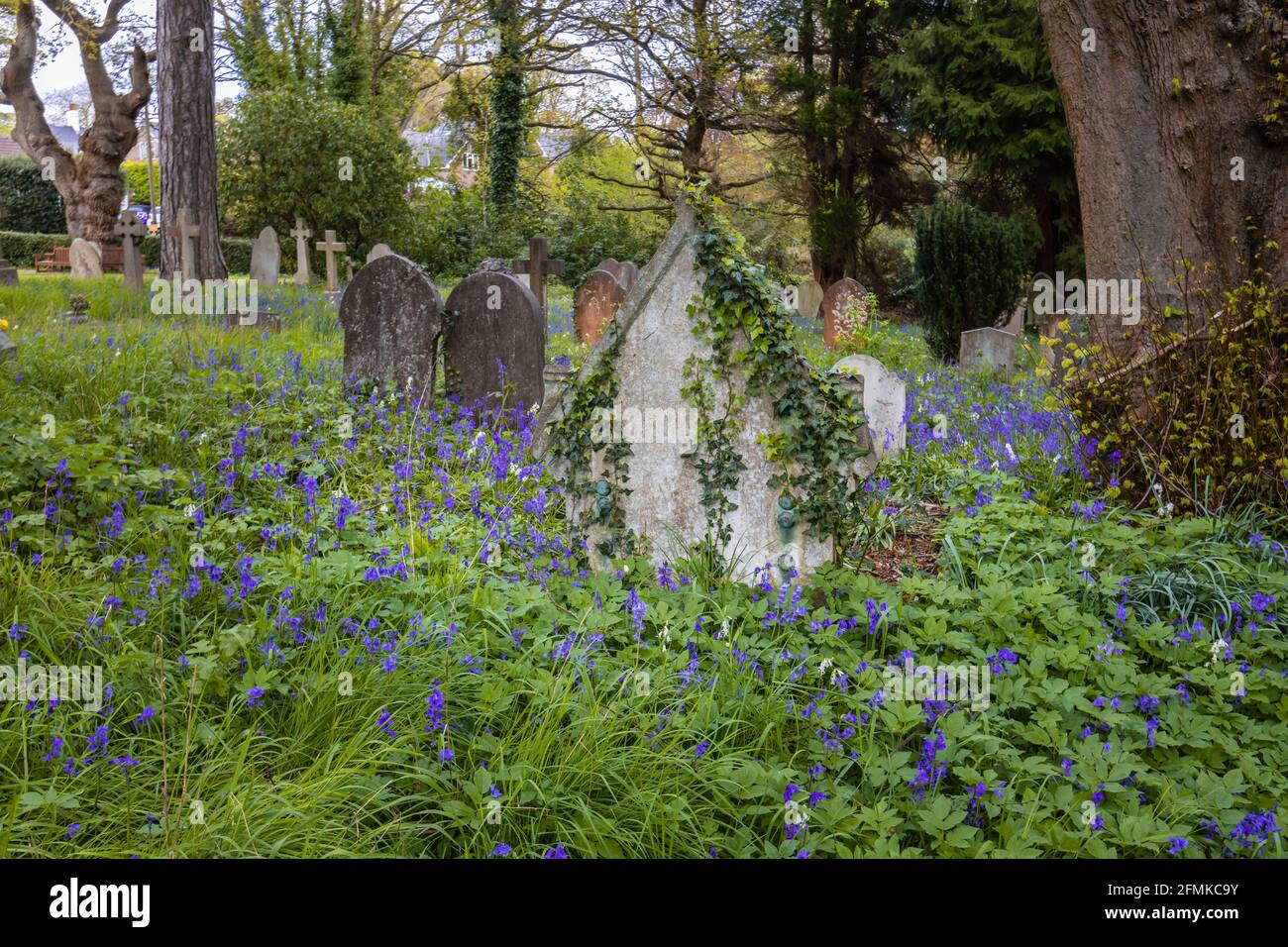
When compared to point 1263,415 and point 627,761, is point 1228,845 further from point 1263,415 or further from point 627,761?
point 1263,415

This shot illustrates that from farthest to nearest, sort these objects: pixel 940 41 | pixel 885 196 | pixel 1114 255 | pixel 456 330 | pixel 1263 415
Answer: pixel 885 196, pixel 940 41, pixel 456 330, pixel 1114 255, pixel 1263 415

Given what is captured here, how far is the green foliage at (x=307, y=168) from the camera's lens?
17.5 metres

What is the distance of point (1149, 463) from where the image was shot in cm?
526

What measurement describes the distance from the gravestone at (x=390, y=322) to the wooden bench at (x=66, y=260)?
16434 millimetres

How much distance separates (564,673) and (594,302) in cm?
941

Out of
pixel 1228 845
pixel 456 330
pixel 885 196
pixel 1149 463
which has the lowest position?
pixel 1228 845

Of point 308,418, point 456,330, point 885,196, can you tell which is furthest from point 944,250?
point 308,418

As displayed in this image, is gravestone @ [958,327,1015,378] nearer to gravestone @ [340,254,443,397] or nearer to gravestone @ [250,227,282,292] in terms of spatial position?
gravestone @ [340,254,443,397]

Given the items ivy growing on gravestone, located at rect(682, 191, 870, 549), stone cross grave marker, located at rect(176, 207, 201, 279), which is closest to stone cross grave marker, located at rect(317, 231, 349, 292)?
stone cross grave marker, located at rect(176, 207, 201, 279)

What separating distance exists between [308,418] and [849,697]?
13.9 ft

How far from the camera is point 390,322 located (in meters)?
6.86

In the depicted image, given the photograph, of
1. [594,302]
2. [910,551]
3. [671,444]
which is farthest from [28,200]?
[910,551]

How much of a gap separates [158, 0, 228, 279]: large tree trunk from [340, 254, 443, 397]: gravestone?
17.5ft

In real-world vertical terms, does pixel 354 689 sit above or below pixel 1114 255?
below
